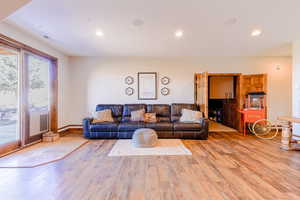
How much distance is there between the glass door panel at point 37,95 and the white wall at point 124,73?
977 mm

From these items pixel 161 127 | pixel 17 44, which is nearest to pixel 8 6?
pixel 17 44

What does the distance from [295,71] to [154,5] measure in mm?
4054

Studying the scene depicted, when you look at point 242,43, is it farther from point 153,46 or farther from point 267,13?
point 153,46

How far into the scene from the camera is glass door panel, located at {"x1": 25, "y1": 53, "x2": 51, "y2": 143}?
394cm

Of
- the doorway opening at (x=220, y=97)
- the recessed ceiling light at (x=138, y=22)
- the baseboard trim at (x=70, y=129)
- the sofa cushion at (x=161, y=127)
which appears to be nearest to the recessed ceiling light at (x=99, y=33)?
the recessed ceiling light at (x=138, y=22)

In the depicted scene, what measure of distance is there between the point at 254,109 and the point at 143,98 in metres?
3.62

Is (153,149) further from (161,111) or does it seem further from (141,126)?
(161,111)

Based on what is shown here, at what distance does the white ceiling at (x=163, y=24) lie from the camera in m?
2.73

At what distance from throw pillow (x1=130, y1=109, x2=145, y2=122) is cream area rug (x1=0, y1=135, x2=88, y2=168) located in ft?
4.87

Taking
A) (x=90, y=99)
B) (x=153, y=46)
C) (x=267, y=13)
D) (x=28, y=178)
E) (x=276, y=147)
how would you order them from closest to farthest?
(x=28, y=178) → (x=267, y=13) → (x=276, y=147) → (x=153, y=46) → (x=90, y=99)

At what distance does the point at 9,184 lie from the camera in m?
2.16

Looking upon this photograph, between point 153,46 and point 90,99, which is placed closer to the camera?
point 153,46

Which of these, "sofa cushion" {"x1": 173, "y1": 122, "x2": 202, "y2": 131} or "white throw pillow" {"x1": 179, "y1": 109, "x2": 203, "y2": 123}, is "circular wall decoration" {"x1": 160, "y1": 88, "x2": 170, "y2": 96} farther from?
"sofa cushion" {"x1": 173, "y1": 122, "x2": 202, "y2": 131}

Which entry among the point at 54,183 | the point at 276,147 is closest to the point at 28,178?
the point at 54,183
